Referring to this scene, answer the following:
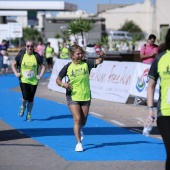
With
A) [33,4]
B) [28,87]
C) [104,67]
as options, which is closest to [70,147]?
[28,87]

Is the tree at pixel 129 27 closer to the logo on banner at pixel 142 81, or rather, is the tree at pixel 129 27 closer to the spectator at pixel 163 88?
the logo on banner at pixel 142 81

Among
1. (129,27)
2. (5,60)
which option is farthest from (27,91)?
(129,27)

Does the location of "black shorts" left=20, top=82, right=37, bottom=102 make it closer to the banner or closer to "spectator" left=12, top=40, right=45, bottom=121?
"spectator" left=12, top=40, right=45, bottom=121

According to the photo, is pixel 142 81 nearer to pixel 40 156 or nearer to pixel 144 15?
pixel 40 156

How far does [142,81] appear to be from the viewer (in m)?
18.4

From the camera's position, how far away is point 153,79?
23.1 feet

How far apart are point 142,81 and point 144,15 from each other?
8221 centimetres

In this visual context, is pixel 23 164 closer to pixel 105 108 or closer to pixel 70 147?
pixel 70 147

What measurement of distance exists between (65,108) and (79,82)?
305 inches

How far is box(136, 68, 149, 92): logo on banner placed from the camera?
18247 mm

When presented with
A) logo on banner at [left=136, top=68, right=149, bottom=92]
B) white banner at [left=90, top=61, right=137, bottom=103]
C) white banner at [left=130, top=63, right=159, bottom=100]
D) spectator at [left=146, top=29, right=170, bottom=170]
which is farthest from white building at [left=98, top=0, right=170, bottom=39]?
spectator at [left=146, top=29, right=170, bottom=170]

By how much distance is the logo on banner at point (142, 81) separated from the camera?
18.2 meters

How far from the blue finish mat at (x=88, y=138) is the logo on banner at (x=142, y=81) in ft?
7.56

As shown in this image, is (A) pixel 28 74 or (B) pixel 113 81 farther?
(B) pixel 113 81
